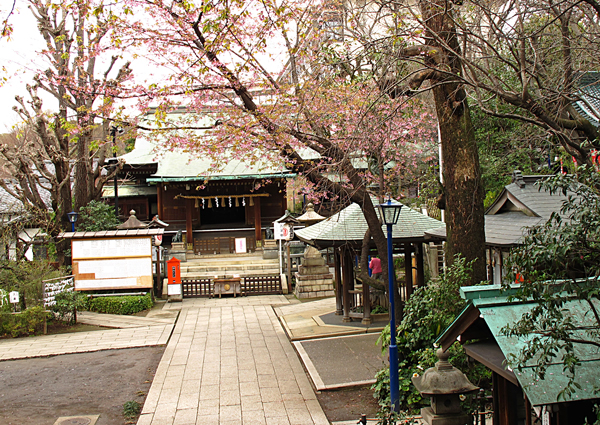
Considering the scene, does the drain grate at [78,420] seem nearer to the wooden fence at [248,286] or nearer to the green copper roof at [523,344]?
the green copper roof at [523,344]

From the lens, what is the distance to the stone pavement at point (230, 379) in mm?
7707

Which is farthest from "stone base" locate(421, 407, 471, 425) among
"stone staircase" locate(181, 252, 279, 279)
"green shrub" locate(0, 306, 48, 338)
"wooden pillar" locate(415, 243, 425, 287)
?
"stone staircase" locate(181, 252, 279, 279)

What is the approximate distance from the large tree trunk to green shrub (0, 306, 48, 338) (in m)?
11.4

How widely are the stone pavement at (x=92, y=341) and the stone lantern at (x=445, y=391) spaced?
880 cm

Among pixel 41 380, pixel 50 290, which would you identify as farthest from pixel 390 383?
pixel 50 290

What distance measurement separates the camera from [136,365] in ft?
35.6

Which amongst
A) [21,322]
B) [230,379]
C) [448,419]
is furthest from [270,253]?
[448,419]

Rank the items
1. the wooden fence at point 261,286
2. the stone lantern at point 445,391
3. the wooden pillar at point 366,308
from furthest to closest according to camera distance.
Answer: the wooden fence at point 261,286 < the wooden pillar at point 366,308 < the stone lantern at point 445,391

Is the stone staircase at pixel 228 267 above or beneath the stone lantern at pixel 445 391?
above

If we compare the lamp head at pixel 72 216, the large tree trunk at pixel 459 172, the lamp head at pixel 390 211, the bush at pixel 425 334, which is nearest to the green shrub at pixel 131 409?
the bush at pixel 425 334

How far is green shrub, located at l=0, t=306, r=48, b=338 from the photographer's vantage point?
1373 cm

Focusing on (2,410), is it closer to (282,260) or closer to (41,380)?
(41,380)

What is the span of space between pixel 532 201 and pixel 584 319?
7.93 metres

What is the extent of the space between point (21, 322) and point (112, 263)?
3805 millimetres
